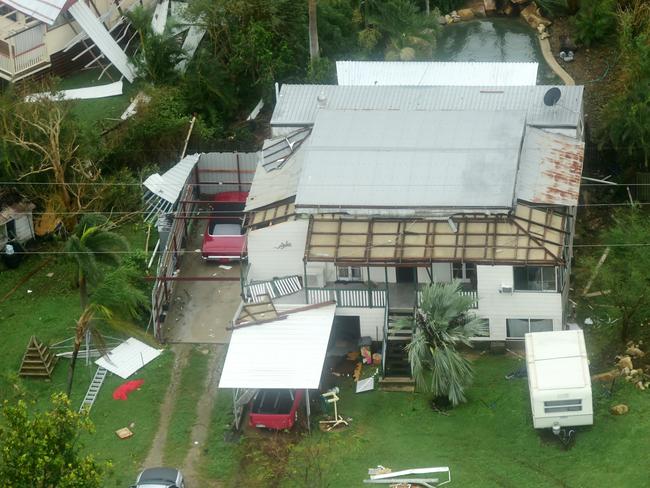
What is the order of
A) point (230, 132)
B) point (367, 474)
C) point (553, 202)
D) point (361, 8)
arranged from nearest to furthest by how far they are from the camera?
1. point (367, 474)
2. point (553, 202)
3. point (230, 132)
4. point (361, 8)

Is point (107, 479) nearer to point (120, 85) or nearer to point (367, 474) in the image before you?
point (367, 474)

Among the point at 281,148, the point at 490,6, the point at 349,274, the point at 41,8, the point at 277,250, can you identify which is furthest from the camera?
the point at 490,6

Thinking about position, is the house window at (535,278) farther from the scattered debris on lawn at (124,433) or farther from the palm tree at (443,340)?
the scattered debris on lawn at (124,433)

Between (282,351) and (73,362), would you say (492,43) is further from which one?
(73,362)

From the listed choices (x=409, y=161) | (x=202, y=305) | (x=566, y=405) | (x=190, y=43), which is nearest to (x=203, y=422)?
(x=202, y=305)

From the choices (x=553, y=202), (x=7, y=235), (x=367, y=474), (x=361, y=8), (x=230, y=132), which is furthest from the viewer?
(x=361, y=8)

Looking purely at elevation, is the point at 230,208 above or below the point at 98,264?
below

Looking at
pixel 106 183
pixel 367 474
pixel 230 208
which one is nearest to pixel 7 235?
pixel 106 183
